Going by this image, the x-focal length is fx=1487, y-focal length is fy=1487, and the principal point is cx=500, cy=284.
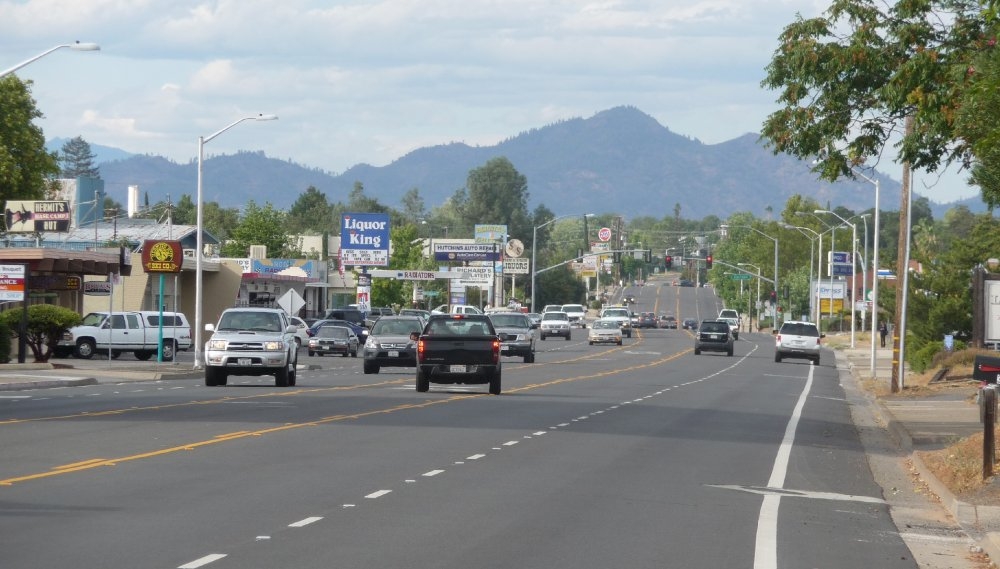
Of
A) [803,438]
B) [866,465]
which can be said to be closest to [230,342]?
[803,438]

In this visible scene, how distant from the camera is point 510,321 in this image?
60.4 m

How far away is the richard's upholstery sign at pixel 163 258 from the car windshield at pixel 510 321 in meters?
14.5

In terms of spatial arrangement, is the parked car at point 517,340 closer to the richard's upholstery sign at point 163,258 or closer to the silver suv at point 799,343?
the silver suv at point 799,343

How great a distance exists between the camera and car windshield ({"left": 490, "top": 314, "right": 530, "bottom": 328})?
59.7 metres

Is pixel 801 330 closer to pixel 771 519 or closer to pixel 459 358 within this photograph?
pixel 459 358

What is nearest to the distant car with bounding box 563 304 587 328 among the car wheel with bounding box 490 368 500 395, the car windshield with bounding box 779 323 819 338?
the car windshield with bounding box 779 323 819 338

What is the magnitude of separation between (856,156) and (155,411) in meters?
12.8

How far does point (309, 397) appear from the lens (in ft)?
104

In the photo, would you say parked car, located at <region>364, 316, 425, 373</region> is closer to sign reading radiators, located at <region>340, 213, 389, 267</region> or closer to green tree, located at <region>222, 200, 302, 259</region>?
sign reading radiators, located at <region>340, 213, 389, 267</region>

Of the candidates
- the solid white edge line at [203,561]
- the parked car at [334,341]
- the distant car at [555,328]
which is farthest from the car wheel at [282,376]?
the distant car at [555,328]

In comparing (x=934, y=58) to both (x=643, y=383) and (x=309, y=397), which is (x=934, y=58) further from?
(x=643, y=383)

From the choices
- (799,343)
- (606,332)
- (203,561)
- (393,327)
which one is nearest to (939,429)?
(203,561)

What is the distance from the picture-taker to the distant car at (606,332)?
83812 millimetres

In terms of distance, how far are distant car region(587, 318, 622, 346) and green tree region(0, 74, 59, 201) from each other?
34.9 metres
